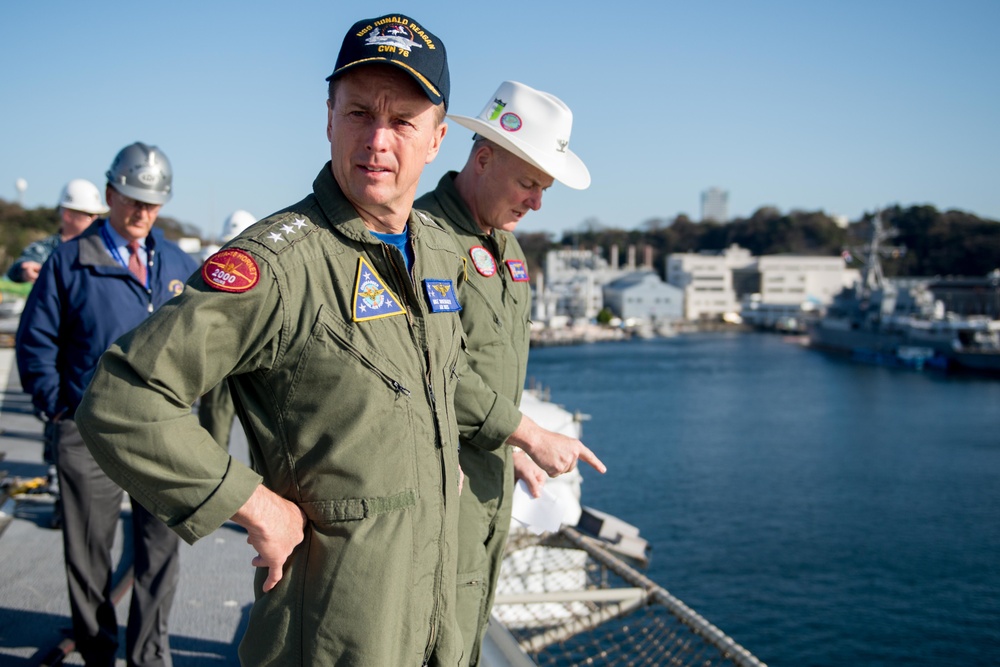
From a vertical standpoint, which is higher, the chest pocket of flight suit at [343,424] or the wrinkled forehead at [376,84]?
the wrinkled forehead at [376,84]

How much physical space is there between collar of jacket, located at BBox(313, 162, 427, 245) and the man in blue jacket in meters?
1.47

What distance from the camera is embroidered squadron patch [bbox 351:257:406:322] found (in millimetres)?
1356

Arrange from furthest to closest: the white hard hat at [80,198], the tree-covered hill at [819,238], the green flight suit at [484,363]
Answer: the tree-covered hill at [819,238]
the white hard hat at [80,198]
the green flight suit at [484,363]

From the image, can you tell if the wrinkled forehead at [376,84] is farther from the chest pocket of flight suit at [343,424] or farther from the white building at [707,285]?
the white building at [707,285]

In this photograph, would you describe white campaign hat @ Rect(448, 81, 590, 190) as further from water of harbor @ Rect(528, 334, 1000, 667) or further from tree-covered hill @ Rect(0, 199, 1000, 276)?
tree-covered hill @ Rect(0, 199, 1000, 276)

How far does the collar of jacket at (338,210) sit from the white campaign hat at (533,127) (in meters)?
0.88

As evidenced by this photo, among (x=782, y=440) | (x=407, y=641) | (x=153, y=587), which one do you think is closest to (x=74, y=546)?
(x=153, y=587)

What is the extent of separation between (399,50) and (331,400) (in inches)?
21.8

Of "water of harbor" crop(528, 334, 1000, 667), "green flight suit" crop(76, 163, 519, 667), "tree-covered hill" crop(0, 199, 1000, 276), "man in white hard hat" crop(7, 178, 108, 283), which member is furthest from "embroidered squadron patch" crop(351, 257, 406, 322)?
"tree-covered hill" crop(0, 199, 1000, 276)

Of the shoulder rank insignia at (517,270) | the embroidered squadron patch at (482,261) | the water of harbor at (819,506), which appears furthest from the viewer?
the water of harbor at (819,506)

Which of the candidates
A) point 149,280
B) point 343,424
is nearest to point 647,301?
point 149,280

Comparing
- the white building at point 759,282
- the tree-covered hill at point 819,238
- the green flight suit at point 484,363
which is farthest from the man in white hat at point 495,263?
the white building at point 759,282

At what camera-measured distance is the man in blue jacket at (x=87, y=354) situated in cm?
266

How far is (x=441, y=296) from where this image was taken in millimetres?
1558
